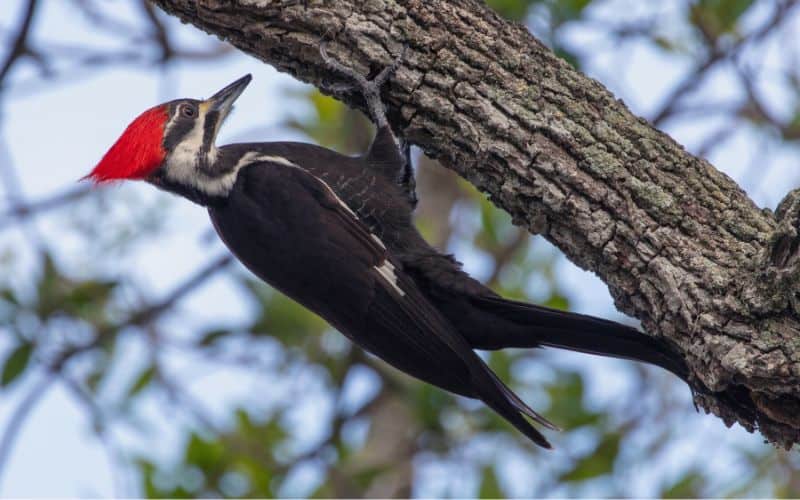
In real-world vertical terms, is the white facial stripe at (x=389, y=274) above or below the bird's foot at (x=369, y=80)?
below

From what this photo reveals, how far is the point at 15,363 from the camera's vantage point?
16.0 ft

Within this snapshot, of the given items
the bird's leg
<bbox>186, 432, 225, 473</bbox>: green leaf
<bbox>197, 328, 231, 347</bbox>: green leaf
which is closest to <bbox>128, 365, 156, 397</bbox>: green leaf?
<bbox>197, 328, 231, 347</bbox>: green leaf

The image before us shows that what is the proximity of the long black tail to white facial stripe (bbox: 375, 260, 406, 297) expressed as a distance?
0.26 m

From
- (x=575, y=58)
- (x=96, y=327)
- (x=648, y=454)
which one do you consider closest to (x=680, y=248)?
(x=575, y=58)

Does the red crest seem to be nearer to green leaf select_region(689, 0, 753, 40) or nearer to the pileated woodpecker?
the pileated woodpecker

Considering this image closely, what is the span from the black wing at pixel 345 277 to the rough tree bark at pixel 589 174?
50 centimetres

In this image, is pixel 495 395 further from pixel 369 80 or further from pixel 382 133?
pixel 369 80

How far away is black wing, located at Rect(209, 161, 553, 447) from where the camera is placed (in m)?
3.43

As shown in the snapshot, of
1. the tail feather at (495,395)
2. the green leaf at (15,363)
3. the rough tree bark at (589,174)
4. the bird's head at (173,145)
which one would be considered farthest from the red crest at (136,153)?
the green leaf at (15,363)

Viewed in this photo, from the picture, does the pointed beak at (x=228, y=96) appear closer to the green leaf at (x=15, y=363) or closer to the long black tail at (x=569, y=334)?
the long black tail at (x=569, y=334)

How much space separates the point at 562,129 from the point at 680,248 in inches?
18.4

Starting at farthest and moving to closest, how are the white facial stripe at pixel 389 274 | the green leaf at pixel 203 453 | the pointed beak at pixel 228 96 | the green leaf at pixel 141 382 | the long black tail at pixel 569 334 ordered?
the green leaf at pixel 141 382 < the green leaf at pixel 203 453 < the pointed beak at pixel 228 96 < the white facial stripe at pixel 389 274 < the long black tail at pixel 569 334

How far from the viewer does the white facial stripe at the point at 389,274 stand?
11.5ft

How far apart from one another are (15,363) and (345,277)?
2173 mm
